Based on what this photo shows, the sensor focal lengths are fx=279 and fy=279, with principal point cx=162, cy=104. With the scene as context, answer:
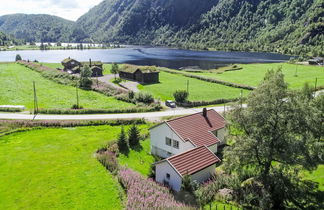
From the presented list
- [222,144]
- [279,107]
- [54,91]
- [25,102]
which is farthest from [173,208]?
[54,91]

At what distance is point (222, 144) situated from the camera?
41.4 meters

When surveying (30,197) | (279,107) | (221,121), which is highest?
(279,107)

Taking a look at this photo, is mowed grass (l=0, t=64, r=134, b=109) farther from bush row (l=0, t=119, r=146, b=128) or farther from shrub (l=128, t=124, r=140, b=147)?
shrub (l=128, t=124, r=140, b=147)

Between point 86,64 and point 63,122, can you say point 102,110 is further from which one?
point 86,64

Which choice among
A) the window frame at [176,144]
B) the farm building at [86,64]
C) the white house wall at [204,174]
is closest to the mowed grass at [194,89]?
the farm building at [86,64]

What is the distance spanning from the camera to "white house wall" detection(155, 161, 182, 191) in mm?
28500

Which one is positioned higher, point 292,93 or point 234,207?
point 292,93

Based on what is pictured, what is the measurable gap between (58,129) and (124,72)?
2123 inches

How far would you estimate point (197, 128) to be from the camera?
123 ft

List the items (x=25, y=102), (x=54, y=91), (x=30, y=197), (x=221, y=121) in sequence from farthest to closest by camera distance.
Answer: (x=54, y=91) → (x=25, y=102) → (x=221, y=121) → (x=30, y=197)

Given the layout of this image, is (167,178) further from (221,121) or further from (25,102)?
(25,102)

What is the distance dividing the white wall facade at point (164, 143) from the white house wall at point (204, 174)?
13.9ft

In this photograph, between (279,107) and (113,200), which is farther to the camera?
(113,200)

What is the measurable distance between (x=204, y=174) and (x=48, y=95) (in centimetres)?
5543
